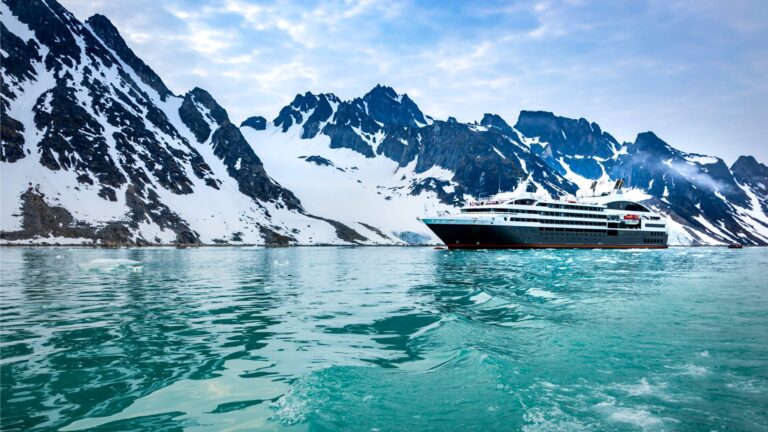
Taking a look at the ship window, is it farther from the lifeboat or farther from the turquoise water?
the turquoise water

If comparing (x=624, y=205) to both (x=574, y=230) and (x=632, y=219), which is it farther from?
(x=574, y=230)

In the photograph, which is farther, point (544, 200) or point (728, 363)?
point (544, 200)

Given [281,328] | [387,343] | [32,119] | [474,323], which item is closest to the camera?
[387,343]

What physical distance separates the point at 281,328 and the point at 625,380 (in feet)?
36.9

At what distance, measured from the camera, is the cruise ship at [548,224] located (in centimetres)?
9956

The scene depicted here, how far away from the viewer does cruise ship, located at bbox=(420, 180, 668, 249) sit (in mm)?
99562

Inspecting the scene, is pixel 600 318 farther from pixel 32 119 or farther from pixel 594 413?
pixel 32 119

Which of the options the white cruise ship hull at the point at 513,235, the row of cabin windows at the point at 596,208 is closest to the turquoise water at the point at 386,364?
the white cruise ship hull at the point at 513,235

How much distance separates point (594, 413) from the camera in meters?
8.80

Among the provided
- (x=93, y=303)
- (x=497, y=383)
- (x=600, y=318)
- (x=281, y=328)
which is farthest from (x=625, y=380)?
(x=93, y=303)

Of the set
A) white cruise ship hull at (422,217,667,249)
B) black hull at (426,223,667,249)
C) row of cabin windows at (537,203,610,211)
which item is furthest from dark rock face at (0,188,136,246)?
row of cabin windows at (537,203,610,211)

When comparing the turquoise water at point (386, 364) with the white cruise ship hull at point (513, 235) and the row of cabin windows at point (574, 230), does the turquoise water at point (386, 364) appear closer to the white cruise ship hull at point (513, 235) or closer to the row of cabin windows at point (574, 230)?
the white cruise ship hull at point (513, 235)

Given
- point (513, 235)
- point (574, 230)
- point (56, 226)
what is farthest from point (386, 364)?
point (56, 226)

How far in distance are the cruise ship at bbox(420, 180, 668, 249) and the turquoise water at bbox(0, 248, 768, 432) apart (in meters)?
74.9
